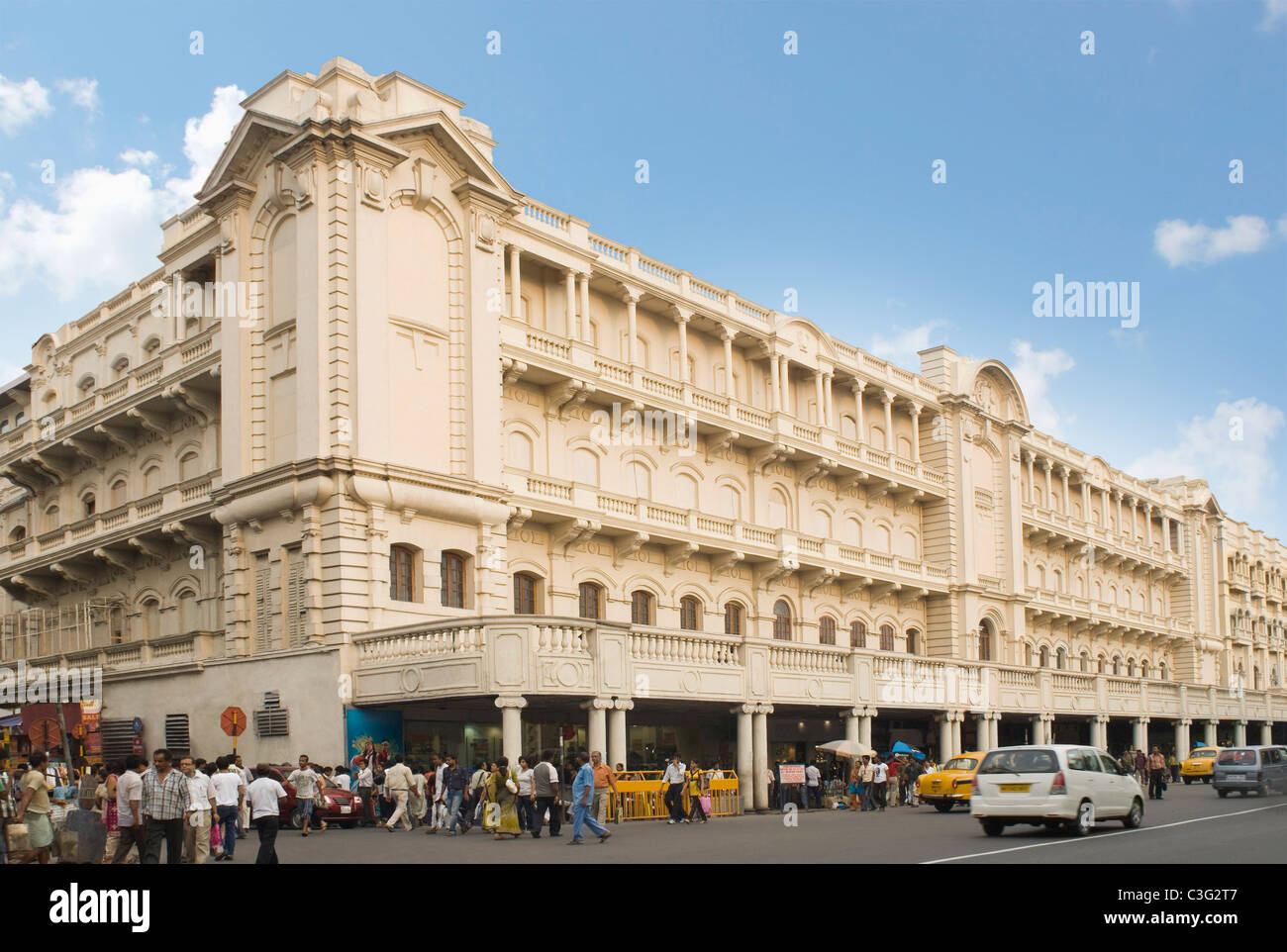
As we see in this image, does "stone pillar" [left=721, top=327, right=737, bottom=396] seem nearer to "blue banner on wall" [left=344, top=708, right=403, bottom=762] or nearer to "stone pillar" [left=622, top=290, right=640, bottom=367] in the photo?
"stone pillar" [left=622, top=290, right=640, bottom=367]

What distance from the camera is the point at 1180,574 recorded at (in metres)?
77.0

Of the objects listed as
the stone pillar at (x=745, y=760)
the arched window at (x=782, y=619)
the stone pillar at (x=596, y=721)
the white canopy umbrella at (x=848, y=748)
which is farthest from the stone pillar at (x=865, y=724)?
the stone pillar at (x=596, y=721)

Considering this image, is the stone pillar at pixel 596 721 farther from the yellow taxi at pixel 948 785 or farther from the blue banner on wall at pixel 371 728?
the yellow taxi at pixel 948 785

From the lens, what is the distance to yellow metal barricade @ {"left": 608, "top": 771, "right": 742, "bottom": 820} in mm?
27922

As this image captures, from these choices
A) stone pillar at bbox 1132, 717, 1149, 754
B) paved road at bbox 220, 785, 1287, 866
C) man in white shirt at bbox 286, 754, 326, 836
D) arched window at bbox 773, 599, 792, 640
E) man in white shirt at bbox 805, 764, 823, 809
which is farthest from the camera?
stone pillar at bbox 1132, 717, 1149, 754

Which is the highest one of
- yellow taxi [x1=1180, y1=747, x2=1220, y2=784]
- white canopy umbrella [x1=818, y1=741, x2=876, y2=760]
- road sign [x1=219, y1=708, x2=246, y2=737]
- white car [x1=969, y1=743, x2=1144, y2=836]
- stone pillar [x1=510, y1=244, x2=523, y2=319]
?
stone pillar [x1=510, y1=244, x2=523, y2=319]

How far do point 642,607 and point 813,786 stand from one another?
8.60m

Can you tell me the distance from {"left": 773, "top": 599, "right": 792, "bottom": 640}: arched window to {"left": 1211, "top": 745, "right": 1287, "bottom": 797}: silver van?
14212 mm

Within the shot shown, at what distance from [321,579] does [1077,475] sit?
152 feet

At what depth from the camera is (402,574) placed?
32031mm

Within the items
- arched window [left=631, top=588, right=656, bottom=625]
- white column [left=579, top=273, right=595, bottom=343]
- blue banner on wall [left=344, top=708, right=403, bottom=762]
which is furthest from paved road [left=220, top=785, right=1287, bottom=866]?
white column [left=579, top=273, right=595, bottom=343]
